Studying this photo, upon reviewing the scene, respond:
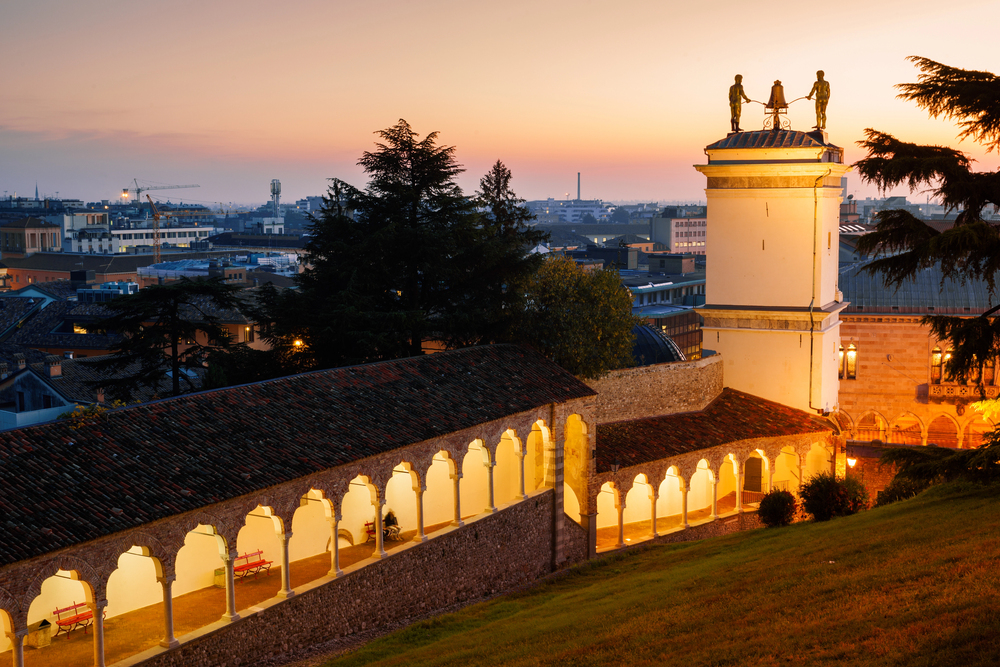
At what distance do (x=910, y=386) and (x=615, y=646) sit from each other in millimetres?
38921

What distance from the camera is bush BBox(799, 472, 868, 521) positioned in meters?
27.7

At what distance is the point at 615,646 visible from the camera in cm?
1582

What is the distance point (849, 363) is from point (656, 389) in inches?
836

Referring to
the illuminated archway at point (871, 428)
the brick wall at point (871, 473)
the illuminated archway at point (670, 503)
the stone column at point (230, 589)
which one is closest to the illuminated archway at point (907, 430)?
the illuminated archway at point (871, 428)

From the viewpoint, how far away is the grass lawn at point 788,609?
12906mm

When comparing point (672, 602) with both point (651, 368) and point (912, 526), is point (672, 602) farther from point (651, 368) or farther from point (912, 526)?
point (651, 368)

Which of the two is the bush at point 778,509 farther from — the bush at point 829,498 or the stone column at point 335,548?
the stone column at point 335,548

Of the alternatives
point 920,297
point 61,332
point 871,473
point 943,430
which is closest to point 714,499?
point 871,473

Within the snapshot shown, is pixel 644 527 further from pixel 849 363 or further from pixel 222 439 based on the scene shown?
pixel 849 363

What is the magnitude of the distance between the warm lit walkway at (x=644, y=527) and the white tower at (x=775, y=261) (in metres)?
5.57

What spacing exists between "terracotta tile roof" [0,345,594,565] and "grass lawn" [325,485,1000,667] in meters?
4.26

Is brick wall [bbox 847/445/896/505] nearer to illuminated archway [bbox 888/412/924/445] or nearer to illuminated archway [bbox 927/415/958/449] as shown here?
illuminated archway [bbox 888/412/924/445]

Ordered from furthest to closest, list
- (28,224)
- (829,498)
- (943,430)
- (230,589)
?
(28,224) → (943,430) → (829,498) → (230,589)

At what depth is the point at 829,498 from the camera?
90.8 ft
